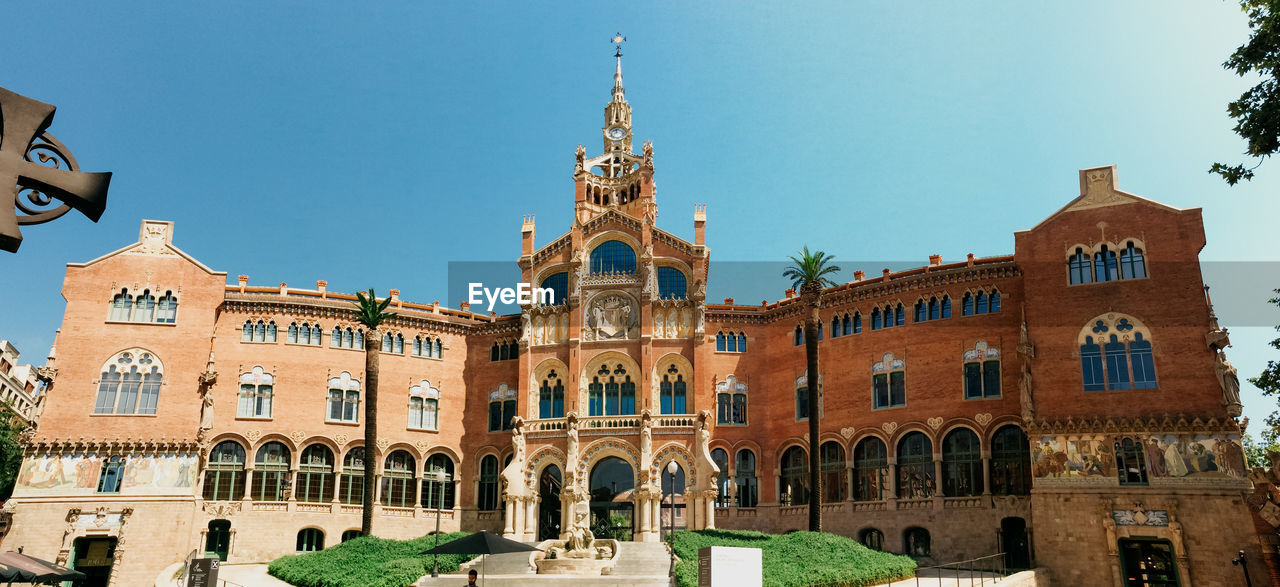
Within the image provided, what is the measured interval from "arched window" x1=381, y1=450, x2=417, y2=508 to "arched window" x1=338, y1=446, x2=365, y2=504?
1.21m

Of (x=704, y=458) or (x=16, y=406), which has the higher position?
(x=16, y=406)

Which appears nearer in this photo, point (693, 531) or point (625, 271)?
point (693, 531)

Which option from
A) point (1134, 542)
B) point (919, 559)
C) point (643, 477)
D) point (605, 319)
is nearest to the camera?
point (1134, 542)

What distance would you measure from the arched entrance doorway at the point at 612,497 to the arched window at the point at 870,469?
36.9 ft

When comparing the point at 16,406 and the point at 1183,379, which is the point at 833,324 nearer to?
the point at 1183,379

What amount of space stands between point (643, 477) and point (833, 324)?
1277 centimetres

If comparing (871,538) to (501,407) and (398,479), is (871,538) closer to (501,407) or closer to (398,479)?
(501,407)

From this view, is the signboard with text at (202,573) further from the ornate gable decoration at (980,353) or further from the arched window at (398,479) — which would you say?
the ornate gable decoration at (980,353)

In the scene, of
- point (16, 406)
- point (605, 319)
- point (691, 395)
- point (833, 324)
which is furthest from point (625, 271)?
point (16, 406)

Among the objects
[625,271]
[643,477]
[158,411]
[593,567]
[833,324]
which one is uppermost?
[625,271]

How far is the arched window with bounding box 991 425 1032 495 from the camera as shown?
4294cm

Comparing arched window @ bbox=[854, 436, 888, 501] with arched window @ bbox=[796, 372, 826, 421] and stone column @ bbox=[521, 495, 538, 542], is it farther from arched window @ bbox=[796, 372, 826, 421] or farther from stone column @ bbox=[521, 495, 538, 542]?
stone column @ bbox=[521, 495, 538, 542]

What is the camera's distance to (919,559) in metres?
44.5

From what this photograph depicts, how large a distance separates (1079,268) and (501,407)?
3021 cm
